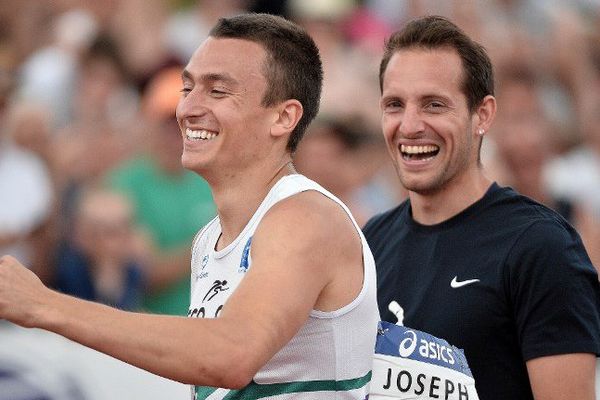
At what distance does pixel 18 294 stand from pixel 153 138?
5.03 meters

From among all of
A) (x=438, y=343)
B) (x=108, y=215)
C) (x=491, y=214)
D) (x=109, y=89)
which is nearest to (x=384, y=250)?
(x=491, y=214)

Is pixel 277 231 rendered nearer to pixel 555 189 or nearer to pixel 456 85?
pixel 456 85

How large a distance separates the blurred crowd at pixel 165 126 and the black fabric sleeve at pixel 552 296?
3117 millimetres

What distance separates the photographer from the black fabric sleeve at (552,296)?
4.35 meters

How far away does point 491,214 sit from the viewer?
4.77 meters

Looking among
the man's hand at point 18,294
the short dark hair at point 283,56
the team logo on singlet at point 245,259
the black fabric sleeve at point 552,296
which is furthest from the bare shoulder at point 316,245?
the black fabric sleeve at point 552,296

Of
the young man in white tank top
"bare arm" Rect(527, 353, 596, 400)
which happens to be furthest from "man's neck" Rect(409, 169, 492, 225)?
the young man in white tank top

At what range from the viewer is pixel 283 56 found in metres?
4.04

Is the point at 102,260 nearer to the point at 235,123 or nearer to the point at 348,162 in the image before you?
the point at 348,162

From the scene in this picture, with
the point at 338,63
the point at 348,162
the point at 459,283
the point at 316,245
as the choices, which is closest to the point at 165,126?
the point at 348,162

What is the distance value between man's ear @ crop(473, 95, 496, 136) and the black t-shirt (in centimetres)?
26

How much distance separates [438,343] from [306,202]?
885mm

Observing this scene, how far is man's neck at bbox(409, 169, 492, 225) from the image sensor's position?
4887 mm

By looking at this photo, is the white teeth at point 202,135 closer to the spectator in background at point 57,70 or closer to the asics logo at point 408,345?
the asics logo at point 408,345
